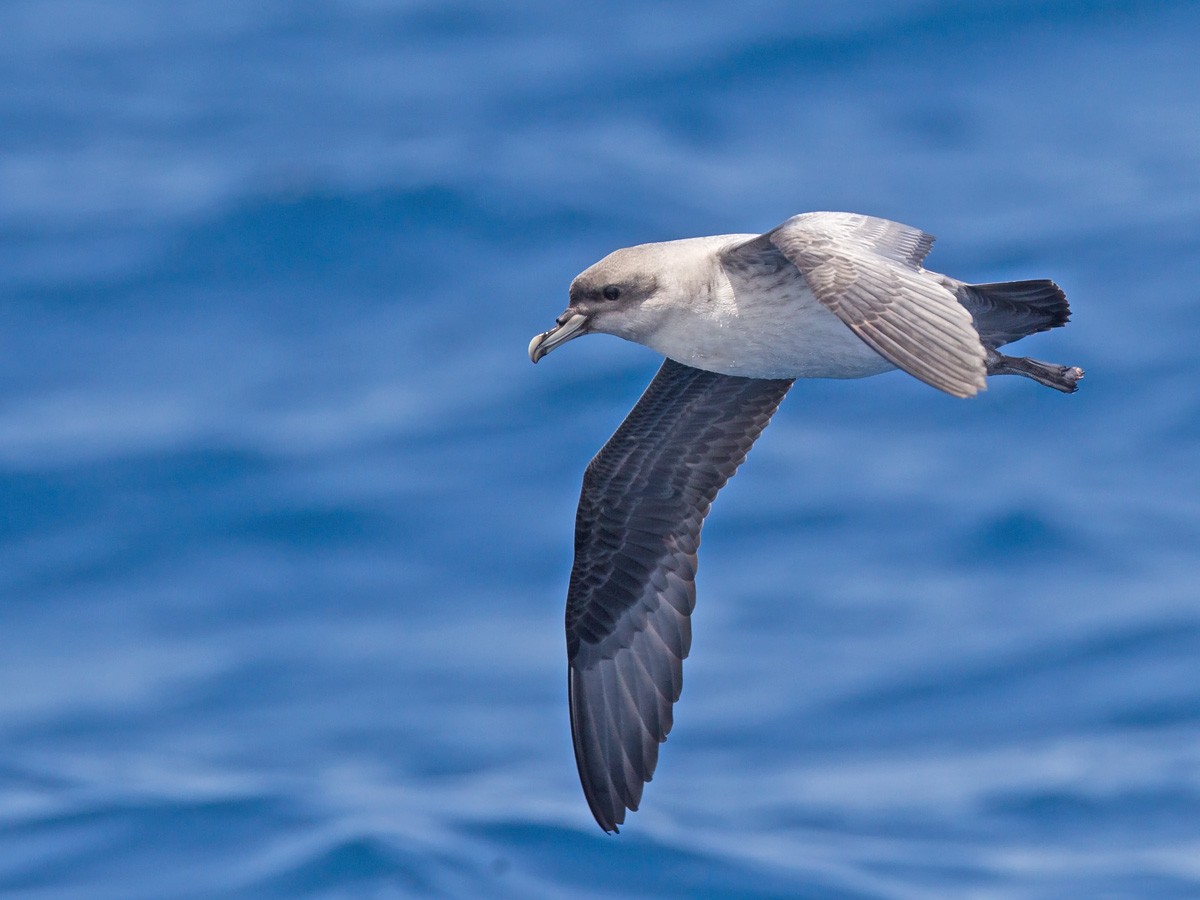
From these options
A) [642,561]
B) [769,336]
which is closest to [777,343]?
[769,336]

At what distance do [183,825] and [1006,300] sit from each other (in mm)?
11066

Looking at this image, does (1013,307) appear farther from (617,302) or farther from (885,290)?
(617,302)

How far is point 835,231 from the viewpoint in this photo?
8312 millimetres

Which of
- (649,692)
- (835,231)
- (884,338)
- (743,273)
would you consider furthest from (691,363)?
(649,692)

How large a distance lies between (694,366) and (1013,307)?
1.57 m

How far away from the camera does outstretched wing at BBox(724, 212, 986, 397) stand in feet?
23.8

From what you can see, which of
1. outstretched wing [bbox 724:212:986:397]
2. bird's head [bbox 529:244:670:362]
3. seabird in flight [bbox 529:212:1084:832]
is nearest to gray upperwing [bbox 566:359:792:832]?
seabird in flight [bbox 529:212:1084:832]

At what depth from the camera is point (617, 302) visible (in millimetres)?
8953

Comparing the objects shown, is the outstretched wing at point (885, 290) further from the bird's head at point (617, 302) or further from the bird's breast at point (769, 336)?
the bird's head at point (617, 302)

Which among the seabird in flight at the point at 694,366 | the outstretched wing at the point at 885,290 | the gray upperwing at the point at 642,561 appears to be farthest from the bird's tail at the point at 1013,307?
the gray upperwing at the point at 642,561

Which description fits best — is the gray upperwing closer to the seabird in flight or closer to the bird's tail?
the seabird in flight

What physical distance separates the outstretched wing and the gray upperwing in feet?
5.44

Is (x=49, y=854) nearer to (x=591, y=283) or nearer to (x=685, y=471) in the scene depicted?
(x=685, y=471)

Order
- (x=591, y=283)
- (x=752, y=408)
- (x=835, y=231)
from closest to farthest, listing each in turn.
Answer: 1. (x=835, y=231)
2. (x=591, y=283)
3. (x=752, y=408)
